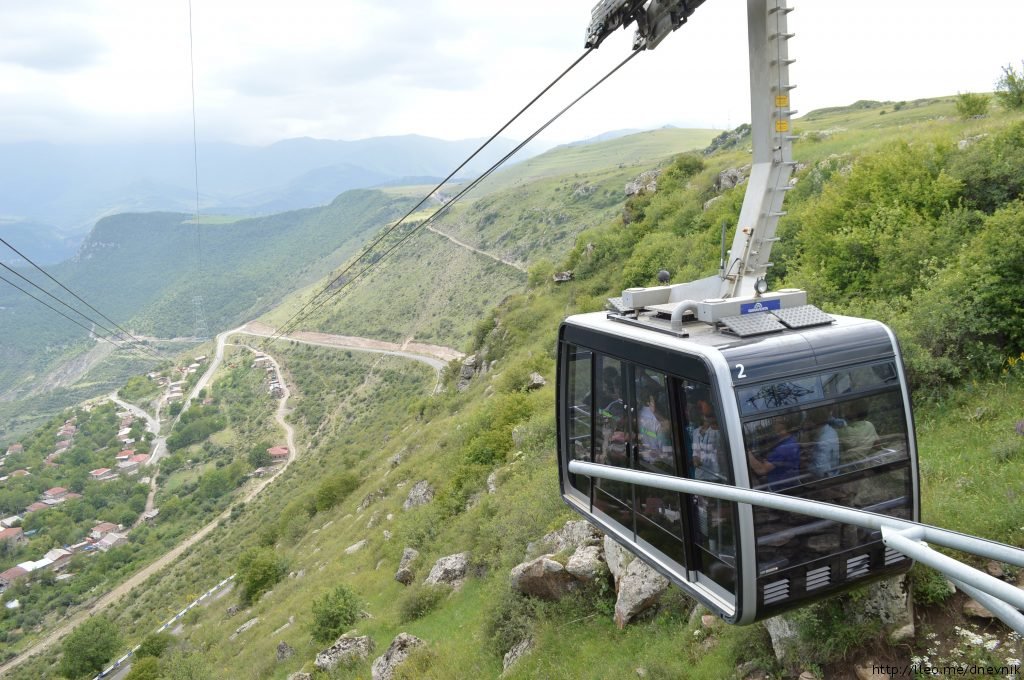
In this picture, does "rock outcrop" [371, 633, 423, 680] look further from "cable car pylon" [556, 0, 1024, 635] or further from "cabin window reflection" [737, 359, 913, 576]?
"cabin window reflection" [737, 359, 913, 576]

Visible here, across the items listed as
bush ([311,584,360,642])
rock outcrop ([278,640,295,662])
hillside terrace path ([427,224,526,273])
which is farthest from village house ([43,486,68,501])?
bush ([311,584,360,642])

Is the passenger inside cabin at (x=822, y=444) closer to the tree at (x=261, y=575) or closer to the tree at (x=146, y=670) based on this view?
the tree at (x=261, y=575)

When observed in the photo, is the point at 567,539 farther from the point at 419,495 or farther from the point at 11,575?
the point at 11,575

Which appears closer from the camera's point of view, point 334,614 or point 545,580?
point 545,580

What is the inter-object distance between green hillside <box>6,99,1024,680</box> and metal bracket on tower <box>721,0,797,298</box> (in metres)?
3.54

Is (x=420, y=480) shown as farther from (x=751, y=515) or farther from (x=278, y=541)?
(x=751, y=515)

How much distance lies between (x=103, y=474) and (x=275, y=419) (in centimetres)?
3883

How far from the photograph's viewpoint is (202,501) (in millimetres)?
83000

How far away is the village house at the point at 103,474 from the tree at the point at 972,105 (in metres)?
126

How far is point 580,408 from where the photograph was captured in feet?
26.7

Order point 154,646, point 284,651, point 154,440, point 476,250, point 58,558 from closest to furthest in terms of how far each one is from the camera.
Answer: point 284,651, point 154,646, point 58,558, point 476,250, point 154,440

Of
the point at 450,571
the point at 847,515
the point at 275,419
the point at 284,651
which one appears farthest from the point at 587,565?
the point at 275,419

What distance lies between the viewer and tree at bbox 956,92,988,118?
22.1m

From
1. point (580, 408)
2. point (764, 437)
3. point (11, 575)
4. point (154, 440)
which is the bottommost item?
point (11, 575)
